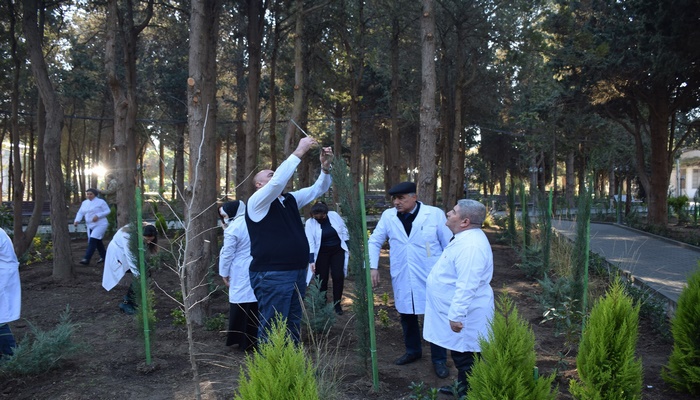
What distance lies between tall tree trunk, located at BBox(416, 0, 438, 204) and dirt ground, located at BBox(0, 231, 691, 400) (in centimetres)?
217

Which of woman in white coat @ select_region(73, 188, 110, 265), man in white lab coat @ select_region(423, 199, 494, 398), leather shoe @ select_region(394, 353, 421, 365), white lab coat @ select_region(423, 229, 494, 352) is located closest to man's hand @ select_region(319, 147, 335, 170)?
man in white lab coat @ select_region(423, 199, 494, 398)

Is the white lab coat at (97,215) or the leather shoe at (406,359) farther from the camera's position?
the white lab coat at (97,215)

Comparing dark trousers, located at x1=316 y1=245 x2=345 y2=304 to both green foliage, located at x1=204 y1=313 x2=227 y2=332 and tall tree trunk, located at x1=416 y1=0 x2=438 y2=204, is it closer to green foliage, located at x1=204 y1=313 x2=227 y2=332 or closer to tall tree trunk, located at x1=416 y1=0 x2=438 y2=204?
green foliage, located at x1=204 y1=313 x2=227 y2=332

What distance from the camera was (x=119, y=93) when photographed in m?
10.3

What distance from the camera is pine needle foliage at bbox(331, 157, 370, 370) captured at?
4946mm

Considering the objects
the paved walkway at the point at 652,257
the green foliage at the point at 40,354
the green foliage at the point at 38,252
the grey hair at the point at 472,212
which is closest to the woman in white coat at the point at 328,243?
the green foliage at the point at 40,354

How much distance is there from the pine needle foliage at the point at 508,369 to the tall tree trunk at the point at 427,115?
6535 mm

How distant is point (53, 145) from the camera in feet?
34.2

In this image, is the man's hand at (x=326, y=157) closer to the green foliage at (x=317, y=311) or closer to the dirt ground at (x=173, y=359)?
the dirt ground at (x=173, y=359)

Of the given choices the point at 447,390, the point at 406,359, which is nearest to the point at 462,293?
the point at 447,390

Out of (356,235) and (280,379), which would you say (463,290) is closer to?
(356,235)

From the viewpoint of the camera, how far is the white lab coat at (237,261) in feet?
21.0

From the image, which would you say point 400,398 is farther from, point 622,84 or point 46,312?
point 622,84

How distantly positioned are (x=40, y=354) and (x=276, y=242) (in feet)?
8.92
